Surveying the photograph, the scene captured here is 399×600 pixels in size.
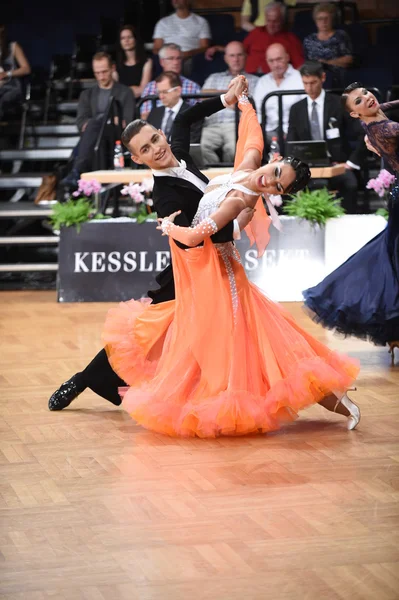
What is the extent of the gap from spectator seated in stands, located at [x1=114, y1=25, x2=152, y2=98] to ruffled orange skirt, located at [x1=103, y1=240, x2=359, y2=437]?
5.79 meters

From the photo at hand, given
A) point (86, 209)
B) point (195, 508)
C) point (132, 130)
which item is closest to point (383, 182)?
point (86, 209)

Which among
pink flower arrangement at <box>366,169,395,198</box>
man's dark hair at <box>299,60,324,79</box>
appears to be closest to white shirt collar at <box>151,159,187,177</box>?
pink flower arrangement at <box>366,169,395,198</box>

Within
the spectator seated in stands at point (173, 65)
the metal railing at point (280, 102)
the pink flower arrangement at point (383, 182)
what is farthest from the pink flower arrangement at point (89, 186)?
the pink flower arrangement at point (383, 182)

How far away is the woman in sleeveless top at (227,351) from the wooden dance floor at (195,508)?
0.40 feet

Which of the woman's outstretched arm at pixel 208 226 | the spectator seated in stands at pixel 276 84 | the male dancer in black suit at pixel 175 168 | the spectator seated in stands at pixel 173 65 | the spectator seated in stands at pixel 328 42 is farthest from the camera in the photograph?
the spectator seated in stands at pixel 328 42

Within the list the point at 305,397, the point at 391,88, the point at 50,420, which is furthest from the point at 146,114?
the point at 305,397

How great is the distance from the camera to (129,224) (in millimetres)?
7609

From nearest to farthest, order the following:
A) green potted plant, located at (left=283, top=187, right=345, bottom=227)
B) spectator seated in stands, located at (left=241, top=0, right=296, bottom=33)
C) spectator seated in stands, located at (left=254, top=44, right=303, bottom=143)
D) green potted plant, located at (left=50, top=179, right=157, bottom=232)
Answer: green potted plant, located at (left=283, top=187, right=345, bottom=227), green potted plant, located at (left=50, top=179, right=157, bottom=232), spectator seated in stands, located at (left=254, top=44, right=303, bottom=143), spectator seated in stands, located at (left=241, top=0, right=296, bottom=33)

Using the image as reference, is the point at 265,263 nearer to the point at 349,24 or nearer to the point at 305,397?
the point at 349,24

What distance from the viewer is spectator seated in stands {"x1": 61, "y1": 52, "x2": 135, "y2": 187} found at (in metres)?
8.50

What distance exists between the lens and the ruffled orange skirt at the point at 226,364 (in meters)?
3.76

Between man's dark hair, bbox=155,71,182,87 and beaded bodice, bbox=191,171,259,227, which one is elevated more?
man's dark hair, bbox=155,71,182,87

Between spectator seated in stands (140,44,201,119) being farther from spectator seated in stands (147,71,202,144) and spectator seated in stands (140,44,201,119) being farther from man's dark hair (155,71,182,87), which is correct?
man's dark hair (155,71,182,87)

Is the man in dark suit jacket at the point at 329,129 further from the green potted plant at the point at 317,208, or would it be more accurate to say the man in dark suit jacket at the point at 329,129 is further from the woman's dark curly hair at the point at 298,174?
the woman's dark curly hair at the point at 298,174
